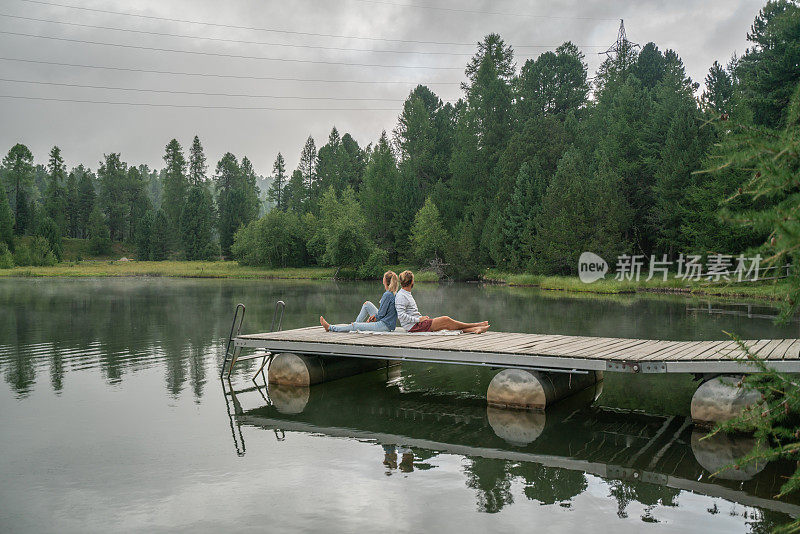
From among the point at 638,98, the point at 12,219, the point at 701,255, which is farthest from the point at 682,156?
the point at 12,219

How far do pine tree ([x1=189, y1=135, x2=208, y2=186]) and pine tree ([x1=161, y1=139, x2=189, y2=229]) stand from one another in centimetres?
313

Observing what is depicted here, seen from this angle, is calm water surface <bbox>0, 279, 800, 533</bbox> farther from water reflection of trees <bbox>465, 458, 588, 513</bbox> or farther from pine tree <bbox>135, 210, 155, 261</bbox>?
pine tree <bbox>135, 210, 155, 261</bbox>

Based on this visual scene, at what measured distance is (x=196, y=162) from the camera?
382 ft

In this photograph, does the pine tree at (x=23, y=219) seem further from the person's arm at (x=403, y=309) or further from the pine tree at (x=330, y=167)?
the person's arm at (x=403, y=309)

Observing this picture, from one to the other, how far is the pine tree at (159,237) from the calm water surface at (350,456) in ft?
269

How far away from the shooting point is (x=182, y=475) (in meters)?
7.89

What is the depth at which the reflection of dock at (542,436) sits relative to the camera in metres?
7.64

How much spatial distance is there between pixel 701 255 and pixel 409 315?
3327cm

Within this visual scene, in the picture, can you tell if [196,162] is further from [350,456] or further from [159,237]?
[350,456]

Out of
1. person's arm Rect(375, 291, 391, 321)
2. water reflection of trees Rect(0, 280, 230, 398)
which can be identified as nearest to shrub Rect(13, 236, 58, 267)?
water reflection of trees Rect(0, 280, 230, 398)

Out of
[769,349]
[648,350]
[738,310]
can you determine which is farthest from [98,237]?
[769,349]

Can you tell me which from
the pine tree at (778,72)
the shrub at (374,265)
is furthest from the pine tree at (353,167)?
the pine tree at (778,72)

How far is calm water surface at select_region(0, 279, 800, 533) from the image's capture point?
6645mm

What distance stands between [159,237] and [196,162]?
85.2 feet
